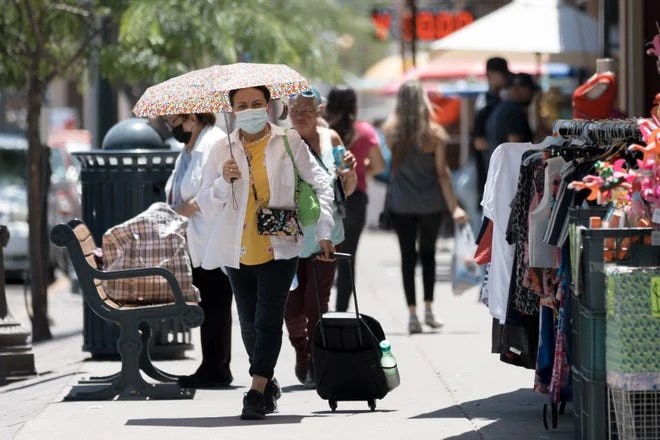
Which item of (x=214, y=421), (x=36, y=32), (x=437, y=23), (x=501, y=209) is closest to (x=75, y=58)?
(x=36, y=32)

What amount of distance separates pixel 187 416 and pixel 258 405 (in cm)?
46

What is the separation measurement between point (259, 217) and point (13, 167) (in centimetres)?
1363

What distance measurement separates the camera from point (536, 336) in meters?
7.49

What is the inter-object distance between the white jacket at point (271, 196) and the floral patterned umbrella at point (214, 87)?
28cm

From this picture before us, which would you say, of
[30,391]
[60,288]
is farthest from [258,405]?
[60,288]

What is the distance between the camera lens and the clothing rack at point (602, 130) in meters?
6.42

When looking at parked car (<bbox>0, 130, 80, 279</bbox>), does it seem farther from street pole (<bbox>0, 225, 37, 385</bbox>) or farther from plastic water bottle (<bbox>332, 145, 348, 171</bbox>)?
plastic water bottle (<bbox>332, 145, 348, 171</bbox>)

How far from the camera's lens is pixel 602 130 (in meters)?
6.62

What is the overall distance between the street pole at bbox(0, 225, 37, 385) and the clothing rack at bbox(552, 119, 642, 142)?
427 centimetres

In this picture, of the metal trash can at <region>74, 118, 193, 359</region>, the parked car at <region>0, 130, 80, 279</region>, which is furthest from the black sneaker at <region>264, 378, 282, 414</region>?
the parked car at <region>0, 130, 80, 279</region>

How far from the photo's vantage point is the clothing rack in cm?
642

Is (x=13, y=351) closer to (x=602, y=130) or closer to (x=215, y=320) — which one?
(x=215, y=320)

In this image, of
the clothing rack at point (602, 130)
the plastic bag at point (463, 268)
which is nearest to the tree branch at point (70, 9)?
the plastic bag at point (463, 268)

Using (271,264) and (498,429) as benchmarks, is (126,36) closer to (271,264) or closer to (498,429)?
(271,264)
